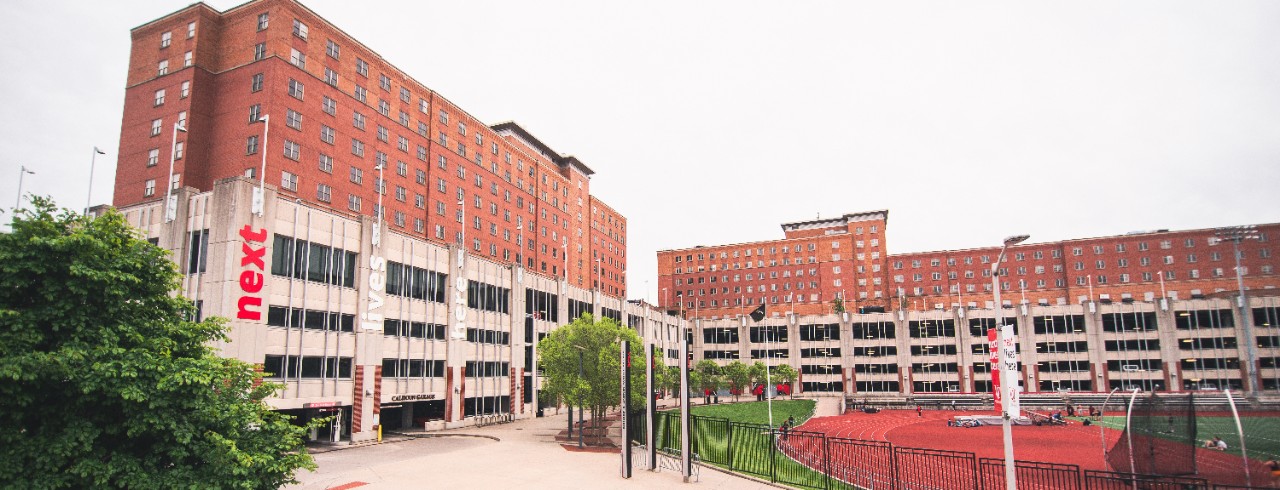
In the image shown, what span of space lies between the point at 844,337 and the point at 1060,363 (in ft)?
96.8

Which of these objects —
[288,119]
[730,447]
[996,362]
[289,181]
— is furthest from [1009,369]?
Answer: [288,119]

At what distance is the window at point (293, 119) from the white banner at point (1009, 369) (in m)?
53.7

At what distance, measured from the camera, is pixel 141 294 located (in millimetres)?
16641

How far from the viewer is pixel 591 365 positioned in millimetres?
42125

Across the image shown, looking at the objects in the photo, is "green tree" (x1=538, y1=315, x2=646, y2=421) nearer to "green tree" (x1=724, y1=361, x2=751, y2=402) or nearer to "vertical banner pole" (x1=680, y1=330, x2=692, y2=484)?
"vertical banner pole" (x1=680, y1=330, x2=692, y2=484)

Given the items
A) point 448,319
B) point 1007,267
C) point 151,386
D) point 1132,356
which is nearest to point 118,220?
point 151,386

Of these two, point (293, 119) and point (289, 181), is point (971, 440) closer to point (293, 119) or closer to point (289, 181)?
point (289, 181)

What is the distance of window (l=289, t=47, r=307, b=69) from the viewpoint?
5397cm

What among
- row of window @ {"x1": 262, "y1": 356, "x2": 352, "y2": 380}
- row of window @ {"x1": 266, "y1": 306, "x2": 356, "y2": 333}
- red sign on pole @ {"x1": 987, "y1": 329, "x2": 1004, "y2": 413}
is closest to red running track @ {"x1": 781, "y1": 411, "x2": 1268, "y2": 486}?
red sign on pole @ {"x1": 987, "y1": 329, "x2": 1004, "y2": 413}

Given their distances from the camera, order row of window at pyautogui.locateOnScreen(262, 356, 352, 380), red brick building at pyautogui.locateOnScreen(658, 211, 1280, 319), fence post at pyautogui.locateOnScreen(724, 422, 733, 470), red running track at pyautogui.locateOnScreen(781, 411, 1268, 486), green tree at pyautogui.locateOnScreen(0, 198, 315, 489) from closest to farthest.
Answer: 1. green tree at pyautogui.locateOnScreen(0, 198, 315, 489)
2. fence post at pyautogui.locateOnScreen(724, 422, 733, 470)
3. red running track at pyautogui.locateOnScreen(781, 411, 1268, 486)
4. row of window at pyautogui.locateOnScreen(262, 356, 352, 380)
5. red brick building at pyautogui.locateOnScreen(658, 211, 1280, 319)

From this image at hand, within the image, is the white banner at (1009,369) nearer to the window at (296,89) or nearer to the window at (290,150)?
the window at (290,150)

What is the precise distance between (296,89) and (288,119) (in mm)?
2776

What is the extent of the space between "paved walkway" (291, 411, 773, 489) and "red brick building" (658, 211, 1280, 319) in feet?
261

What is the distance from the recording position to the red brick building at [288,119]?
52.6 m
